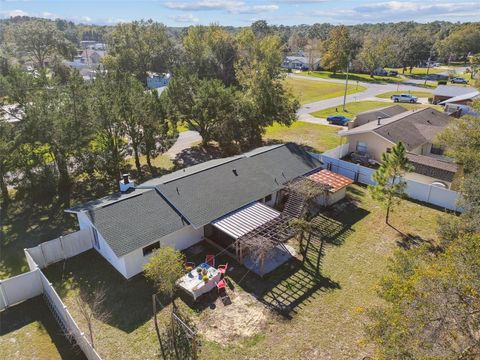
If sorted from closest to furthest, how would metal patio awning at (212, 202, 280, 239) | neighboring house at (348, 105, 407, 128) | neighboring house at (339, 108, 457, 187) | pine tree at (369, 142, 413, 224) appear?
metal patio awning at (212, 202, 280, 239) < pine tree at (369, 142, 413, 224) < neighboring house at (339, 108, 457, 187) < neighboring house at (348, 105, 407, 128)

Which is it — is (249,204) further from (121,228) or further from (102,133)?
(102,133)

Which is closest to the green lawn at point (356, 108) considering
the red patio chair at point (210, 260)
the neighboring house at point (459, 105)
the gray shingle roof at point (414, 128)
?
the neighboring house at point (459, 105)

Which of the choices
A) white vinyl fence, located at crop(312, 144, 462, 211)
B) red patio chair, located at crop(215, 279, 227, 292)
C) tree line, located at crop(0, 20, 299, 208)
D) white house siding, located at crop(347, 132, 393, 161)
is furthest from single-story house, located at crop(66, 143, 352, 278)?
white house siding, located at crop(347, 132, 393, 161)

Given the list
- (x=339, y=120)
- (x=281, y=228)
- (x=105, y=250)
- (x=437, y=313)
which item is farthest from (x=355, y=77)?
(x=437, y=313)

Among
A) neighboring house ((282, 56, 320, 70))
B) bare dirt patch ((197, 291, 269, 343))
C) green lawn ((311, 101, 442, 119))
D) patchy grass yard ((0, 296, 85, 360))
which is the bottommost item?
patchy grass yard ((0, 296, 85, 360))

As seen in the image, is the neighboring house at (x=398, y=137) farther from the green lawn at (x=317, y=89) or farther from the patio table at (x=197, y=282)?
the green lawn at (x=317, y=89)

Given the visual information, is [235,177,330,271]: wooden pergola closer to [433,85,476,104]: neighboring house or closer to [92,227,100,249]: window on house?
[92,227,100,249]: window on house
